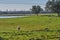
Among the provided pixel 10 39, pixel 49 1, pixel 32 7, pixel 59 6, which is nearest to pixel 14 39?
pixel 10 39

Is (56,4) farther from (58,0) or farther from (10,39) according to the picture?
(10,39)

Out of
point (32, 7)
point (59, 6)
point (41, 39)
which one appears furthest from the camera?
point (32, 7)

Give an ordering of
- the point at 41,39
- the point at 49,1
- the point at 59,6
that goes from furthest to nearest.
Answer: the point at 49,1
the point at 59,6
the point at 41,39

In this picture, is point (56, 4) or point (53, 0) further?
point (53, 0)

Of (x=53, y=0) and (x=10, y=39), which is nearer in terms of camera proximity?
(x=10, y=39)

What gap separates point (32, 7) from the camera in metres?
168

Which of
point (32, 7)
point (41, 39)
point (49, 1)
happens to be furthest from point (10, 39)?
point (32, 7)

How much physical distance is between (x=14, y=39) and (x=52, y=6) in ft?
349

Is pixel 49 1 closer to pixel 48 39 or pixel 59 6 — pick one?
pixel 59 6

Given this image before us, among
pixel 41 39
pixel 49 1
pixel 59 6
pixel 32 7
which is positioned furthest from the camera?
pixel 32 7

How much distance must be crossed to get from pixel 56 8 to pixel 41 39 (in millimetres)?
102507

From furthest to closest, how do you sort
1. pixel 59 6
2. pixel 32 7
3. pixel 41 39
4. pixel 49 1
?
pixel 32 7
pixel 49 1
pixel 59 6
pixel 41 39

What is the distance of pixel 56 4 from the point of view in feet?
414

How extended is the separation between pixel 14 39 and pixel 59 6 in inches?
4036
